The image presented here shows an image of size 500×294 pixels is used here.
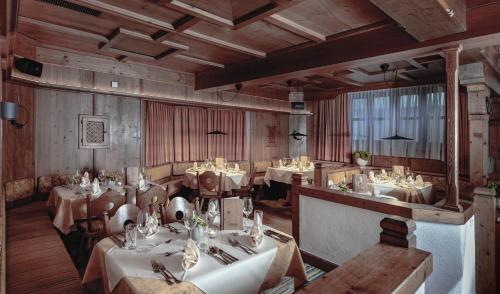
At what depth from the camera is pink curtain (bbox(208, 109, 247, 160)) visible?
765 centimetres

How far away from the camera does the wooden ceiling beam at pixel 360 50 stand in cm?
263

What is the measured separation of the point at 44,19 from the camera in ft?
11.0

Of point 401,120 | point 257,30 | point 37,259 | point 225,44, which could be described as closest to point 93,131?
point 37,259

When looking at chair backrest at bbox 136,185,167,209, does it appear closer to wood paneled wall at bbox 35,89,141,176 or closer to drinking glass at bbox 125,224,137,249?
drinking glass at bbox 125,224,137,249

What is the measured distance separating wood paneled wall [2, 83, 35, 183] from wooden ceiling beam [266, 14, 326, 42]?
13.0 ft

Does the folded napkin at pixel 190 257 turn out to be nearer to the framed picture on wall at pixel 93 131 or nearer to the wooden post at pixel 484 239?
the wooden post at pixel 484 239

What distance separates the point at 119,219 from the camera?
252 centimetres

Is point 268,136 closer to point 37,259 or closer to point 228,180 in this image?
point 228,180

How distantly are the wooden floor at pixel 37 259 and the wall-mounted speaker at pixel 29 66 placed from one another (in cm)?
201

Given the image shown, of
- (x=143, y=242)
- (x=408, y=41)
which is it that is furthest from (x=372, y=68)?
(x=143, y=242)

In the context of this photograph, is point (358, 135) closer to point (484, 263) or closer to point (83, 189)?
point (484, 263)

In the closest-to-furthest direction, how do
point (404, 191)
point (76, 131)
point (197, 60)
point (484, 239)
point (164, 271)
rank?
1. point (164, 271)
2. point (484, 239)
3. point (404, 191)
4. point (197, 60)
5. point (76, 131)

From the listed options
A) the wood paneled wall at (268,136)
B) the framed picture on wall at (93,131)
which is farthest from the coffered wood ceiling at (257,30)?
the wood paneled wall at (268,136)

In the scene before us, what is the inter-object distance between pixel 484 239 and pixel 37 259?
4662mm
